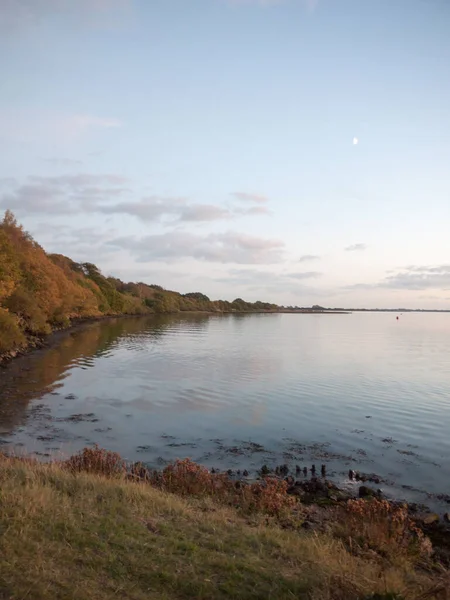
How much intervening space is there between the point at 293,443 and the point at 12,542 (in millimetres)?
15746

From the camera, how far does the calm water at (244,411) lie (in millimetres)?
18984

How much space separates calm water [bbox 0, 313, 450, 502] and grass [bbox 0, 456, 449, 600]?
792 cm

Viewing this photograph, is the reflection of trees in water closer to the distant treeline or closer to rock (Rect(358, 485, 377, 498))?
the distant treeline

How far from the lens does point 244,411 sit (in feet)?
87.9

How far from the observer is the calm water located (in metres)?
19.0

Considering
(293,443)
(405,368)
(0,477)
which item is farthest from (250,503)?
(405,368)

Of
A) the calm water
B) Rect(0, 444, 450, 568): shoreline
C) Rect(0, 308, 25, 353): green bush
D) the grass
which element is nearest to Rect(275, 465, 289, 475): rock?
Rect(0, 444, 450, 568): shoreline

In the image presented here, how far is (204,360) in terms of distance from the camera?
161 feet

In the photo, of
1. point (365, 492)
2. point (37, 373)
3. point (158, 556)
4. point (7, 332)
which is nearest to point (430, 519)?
point (365, 492)

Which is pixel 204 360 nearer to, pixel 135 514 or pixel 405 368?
pixel 405 368

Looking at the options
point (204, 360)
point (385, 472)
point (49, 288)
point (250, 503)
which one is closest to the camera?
point (250, 503)

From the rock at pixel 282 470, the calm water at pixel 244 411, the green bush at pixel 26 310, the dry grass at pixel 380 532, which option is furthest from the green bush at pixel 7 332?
the dry grass at pixel 380 532

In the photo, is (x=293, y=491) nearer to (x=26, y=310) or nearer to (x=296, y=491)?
(x=296, y=491)

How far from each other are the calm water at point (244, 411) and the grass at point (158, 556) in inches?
312
